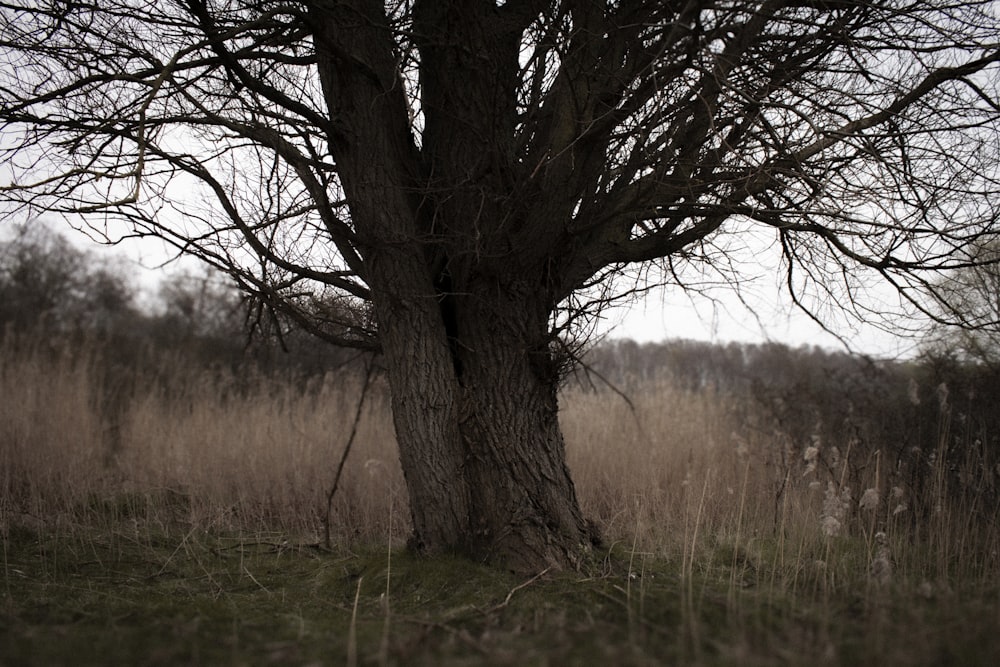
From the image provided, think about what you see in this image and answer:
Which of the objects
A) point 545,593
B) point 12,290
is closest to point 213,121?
point 545,593

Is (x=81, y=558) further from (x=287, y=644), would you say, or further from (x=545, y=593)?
(x=545, y=593)

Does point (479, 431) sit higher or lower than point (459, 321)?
lower

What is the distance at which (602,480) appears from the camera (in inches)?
244

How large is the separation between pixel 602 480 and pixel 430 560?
3080 mm

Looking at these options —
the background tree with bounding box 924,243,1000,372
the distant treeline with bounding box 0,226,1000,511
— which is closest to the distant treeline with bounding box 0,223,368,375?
the distant treeline with bounding box 0,226,1000,511

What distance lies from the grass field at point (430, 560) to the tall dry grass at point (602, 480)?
1.3 inches

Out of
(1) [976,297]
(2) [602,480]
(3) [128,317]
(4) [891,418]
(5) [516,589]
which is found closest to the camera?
(5) [516,589]

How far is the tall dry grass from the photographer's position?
3.87 m

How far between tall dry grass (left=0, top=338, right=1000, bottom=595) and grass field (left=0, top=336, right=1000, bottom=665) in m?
0.03

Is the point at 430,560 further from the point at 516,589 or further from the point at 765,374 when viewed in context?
the point at 765,374

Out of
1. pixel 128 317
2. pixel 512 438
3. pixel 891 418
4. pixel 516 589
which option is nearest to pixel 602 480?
pixel 891 418

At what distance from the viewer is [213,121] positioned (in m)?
3.22

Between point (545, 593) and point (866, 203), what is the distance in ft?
7.63

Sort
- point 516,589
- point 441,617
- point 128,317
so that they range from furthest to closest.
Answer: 1. point 128,317
2. point 516,589
3. point 441,617
